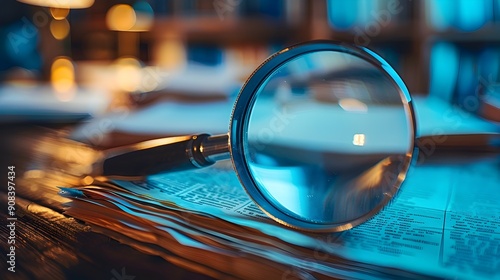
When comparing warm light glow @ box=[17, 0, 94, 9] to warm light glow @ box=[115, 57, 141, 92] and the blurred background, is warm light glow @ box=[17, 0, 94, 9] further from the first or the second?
warm light glow @ box=[115, 57, 141, 92]

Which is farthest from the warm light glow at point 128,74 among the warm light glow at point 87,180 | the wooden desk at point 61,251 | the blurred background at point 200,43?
the wooden desk at point 61,251

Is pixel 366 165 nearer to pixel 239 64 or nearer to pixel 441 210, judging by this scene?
pixel 441 210

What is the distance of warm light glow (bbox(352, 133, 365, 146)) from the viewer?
0.58 m

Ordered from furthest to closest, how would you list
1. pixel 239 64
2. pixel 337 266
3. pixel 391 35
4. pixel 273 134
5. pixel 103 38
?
pixel 103 38
pixel 239 64
pixel 391 35
pixel 273 134
pixel 337 266

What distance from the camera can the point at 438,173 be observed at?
736mm

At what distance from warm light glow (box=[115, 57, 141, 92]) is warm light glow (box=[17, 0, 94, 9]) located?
11.2 inches

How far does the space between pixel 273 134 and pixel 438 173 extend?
0.26 m

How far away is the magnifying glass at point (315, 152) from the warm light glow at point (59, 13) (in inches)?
56.9

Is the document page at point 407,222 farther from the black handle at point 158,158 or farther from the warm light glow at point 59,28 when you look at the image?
the warm light glow at point 59,28

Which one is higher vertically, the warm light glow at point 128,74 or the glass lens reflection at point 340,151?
the glass lens reflection at point 340,151

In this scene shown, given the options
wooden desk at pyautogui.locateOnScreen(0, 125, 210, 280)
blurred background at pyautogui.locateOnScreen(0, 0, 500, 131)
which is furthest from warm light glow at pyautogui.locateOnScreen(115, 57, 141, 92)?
wooden desk at pyautogui.locateOnScreen(0, 125, 210, 280)

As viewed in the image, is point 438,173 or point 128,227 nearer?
point 128,227

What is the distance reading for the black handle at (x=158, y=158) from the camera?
542mm

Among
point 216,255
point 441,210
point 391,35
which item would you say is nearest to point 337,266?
point 216,255
